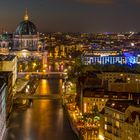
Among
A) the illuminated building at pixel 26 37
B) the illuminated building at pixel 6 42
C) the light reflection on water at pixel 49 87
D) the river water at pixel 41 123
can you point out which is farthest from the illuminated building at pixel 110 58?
the river water at pixel 41 123

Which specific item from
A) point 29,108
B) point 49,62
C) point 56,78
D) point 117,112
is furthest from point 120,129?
point 49,62

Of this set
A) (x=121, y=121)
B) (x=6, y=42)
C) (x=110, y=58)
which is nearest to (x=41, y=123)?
(x=121, y=121)

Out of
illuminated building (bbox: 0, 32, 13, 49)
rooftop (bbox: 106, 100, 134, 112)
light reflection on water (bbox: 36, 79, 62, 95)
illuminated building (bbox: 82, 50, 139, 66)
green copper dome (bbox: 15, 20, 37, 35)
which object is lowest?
rooftop (bbox: 106, 100, 134, 112)

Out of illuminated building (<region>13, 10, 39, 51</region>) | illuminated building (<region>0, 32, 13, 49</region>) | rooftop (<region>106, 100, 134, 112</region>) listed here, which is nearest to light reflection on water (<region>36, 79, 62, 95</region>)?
rooftop (<region>106, 100, 134, 112</region>)

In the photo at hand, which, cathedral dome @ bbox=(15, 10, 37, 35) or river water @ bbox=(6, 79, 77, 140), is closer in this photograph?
river water @ bbox=(6, 79, 77, 140)

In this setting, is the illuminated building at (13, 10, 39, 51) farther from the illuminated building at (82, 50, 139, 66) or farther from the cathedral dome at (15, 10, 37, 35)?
the illuminated building at (82, 50, 139, 66)

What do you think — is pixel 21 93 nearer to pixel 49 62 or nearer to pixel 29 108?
pixel 29 108
